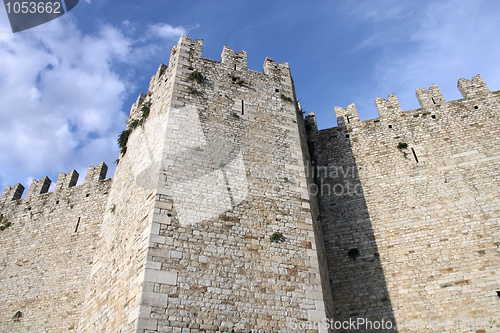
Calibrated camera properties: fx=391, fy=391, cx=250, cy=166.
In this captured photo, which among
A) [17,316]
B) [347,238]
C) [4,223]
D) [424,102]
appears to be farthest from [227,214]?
[4,223]

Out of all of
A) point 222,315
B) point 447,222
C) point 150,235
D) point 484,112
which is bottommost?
point 222,315

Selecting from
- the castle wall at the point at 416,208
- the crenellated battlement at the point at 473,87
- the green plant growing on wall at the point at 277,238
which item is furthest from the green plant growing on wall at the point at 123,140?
the crenellated battlement at the point at 473,87

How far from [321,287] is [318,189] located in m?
3.93

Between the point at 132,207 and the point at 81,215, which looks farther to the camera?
the point at 81,215

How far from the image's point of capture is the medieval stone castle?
6555mm

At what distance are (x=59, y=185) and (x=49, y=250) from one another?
266 cm

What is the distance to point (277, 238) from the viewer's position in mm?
7375

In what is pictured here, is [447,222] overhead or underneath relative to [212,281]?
overhead

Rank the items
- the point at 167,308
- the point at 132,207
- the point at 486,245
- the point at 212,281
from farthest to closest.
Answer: the point at 486,245
the point at 132,207
the point at 212,281
the point at 167,308

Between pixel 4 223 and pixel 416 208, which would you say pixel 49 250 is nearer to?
pixel 4 223

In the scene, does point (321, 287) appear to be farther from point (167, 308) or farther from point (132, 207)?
point (132, 207)

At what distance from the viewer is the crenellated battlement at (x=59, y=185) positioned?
12.9 metres

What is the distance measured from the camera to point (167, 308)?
5848mm

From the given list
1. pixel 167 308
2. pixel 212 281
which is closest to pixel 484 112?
pixel 212 281
